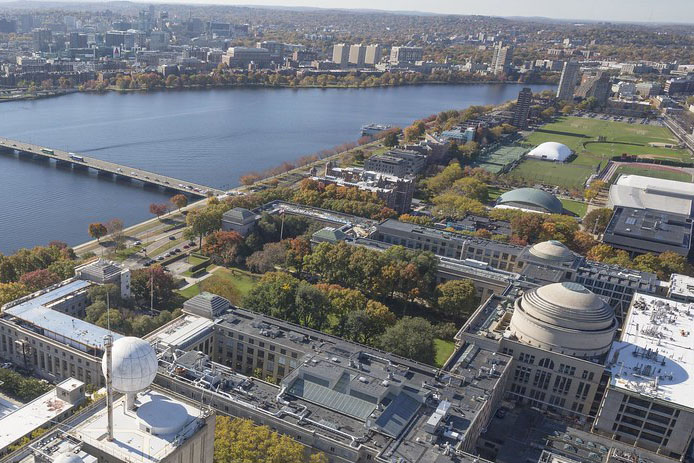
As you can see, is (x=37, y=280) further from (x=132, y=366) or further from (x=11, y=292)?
(x=132, y=366)

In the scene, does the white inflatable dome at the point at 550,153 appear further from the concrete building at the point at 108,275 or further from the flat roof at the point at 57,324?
the flat roof at the point at 57,324

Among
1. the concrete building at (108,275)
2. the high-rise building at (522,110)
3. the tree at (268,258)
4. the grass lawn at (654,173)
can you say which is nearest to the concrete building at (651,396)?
the tree at (268,258)

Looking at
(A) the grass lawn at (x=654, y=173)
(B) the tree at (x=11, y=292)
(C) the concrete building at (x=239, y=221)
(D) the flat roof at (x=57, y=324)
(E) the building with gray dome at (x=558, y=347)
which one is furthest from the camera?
(A) the grass lawn at (x=654, y=173)

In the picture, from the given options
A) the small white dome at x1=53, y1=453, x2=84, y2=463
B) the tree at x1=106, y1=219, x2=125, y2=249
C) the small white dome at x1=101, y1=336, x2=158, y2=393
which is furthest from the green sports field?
the small white dome at x1=53, y1=453, x2=84, y2=463

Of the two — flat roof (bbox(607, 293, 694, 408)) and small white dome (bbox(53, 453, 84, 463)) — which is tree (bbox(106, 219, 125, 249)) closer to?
small white dome (bbox(53, 453, 84, 463))

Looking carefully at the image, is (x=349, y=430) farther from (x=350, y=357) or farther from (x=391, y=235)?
(x=391, y=235)

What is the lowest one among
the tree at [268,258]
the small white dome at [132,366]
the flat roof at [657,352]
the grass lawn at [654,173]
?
the tree at [268,258]
